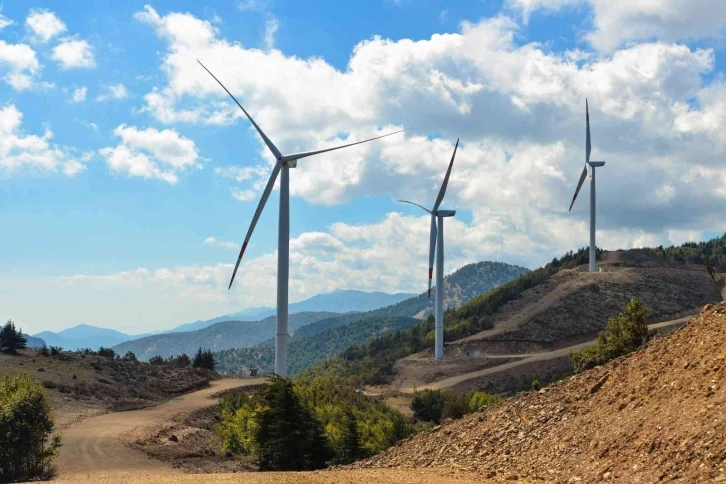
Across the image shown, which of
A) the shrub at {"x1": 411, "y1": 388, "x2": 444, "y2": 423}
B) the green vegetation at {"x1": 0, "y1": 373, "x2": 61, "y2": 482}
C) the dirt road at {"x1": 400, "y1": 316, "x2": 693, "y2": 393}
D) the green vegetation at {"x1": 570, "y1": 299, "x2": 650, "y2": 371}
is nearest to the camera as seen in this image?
the green vegetation at {"x1": 570, "y1": 299, "x2": 650, "y2": 371}

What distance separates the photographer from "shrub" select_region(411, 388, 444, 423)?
71.0 meters

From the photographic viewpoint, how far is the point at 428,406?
7212 cm

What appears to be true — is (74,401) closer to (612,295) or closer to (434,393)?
(434,393)

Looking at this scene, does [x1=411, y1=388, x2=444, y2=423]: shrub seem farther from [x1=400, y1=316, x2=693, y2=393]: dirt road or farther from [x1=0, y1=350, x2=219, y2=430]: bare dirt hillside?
[x1=0, y1=350, x2=219, y2=430]: bare dirt hillside

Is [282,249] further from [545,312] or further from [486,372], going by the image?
[545,312]

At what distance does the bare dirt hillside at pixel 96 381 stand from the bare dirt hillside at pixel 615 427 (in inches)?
1410

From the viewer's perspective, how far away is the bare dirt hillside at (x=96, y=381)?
59.7m

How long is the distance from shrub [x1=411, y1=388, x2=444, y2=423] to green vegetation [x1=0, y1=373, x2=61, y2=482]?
41.5 meters

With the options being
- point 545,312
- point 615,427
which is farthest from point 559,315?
point 615,427

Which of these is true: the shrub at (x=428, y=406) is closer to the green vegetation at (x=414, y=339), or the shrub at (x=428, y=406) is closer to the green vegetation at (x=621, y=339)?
the green vegetation at (x=414, y=339)

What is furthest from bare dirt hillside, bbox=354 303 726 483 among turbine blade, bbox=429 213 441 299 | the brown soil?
turbine blade, bbox=429 213 441 299

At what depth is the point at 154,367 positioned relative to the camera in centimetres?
8056

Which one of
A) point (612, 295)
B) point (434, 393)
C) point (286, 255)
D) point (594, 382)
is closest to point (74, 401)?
point (286, 255)

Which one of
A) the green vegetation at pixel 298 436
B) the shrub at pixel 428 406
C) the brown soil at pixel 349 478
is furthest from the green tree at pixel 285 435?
the shrub at pixel 428 406
